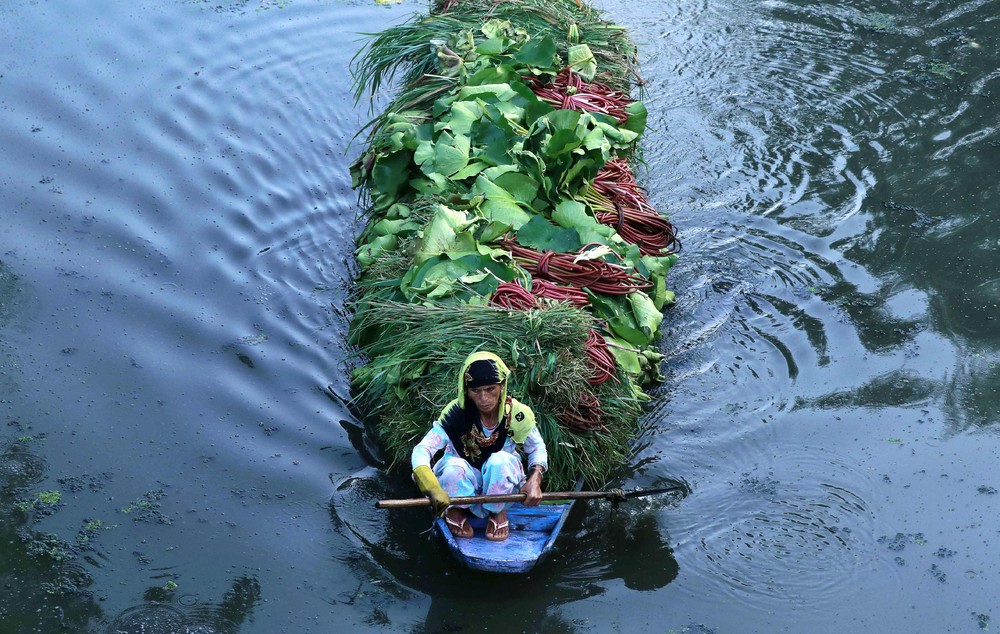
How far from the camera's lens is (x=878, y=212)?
7941 millimetres

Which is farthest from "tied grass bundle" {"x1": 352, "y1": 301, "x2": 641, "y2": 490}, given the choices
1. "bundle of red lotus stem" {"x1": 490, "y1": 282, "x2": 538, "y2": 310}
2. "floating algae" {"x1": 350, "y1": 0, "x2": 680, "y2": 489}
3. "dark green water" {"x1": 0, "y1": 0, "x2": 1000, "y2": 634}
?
"dark green water" {"x1": 0, "y1": 0, "x2": 1000, "y2": 634}

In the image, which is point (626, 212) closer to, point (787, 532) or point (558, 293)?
point (558, 293)

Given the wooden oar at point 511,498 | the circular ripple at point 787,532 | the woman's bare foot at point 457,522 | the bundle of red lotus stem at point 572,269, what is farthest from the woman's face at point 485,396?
the circular ripple at point 787,532

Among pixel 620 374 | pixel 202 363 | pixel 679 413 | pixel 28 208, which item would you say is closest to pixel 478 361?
pixel 620 374

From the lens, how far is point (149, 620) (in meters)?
4.55

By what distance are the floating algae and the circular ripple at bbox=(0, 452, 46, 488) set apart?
1742 mm

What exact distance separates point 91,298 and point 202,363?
1.06m

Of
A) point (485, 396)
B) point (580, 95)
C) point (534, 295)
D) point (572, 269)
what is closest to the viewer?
point (485, 396)

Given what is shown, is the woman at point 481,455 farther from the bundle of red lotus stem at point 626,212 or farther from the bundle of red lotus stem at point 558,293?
the bundle of red lotus stem at point 626,212

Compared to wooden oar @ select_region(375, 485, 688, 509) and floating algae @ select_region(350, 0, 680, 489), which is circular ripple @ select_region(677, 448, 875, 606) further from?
floating algae @ select_region(350, 0, 680, 489)

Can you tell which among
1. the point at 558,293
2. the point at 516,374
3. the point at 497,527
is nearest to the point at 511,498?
the point at 497,527

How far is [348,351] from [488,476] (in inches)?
73.8

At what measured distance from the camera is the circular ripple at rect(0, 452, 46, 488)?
17.2 ft

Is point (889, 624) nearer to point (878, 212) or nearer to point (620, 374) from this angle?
point (620, 374)
